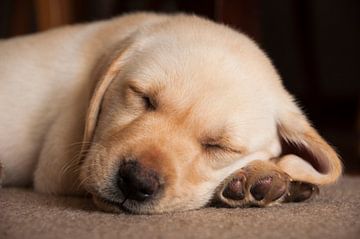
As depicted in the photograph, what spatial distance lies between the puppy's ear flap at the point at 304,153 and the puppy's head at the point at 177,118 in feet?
0.15

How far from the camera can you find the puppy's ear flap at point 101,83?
6.16ft

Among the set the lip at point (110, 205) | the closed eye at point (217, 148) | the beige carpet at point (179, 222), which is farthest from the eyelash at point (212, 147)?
the lip at point (110, 205)

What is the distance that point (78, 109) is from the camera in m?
2.07

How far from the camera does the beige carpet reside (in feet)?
4.52

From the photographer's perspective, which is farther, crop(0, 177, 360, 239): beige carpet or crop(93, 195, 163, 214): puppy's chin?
crop(93, 195, 163, 214): puppy's chin

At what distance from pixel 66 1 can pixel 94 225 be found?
108 inches

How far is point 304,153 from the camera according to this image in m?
2.02

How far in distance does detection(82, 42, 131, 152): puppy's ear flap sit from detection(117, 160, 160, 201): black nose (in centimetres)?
31

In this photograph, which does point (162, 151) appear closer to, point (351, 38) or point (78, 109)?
point (78, 109)

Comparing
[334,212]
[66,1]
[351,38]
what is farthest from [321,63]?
[334,212]

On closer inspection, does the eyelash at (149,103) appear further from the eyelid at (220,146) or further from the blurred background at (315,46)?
the blurred background at (315,46)

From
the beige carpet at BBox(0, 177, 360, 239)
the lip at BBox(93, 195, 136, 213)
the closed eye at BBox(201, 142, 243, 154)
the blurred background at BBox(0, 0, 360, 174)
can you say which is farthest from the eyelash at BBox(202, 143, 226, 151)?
the blurred background at BBox(0, 0, 360, 174)

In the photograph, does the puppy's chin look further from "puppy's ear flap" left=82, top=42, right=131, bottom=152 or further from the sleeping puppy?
"puppy's ear flap" left=82, top=42, right=131, bottom=152

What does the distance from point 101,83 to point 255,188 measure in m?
0.61
